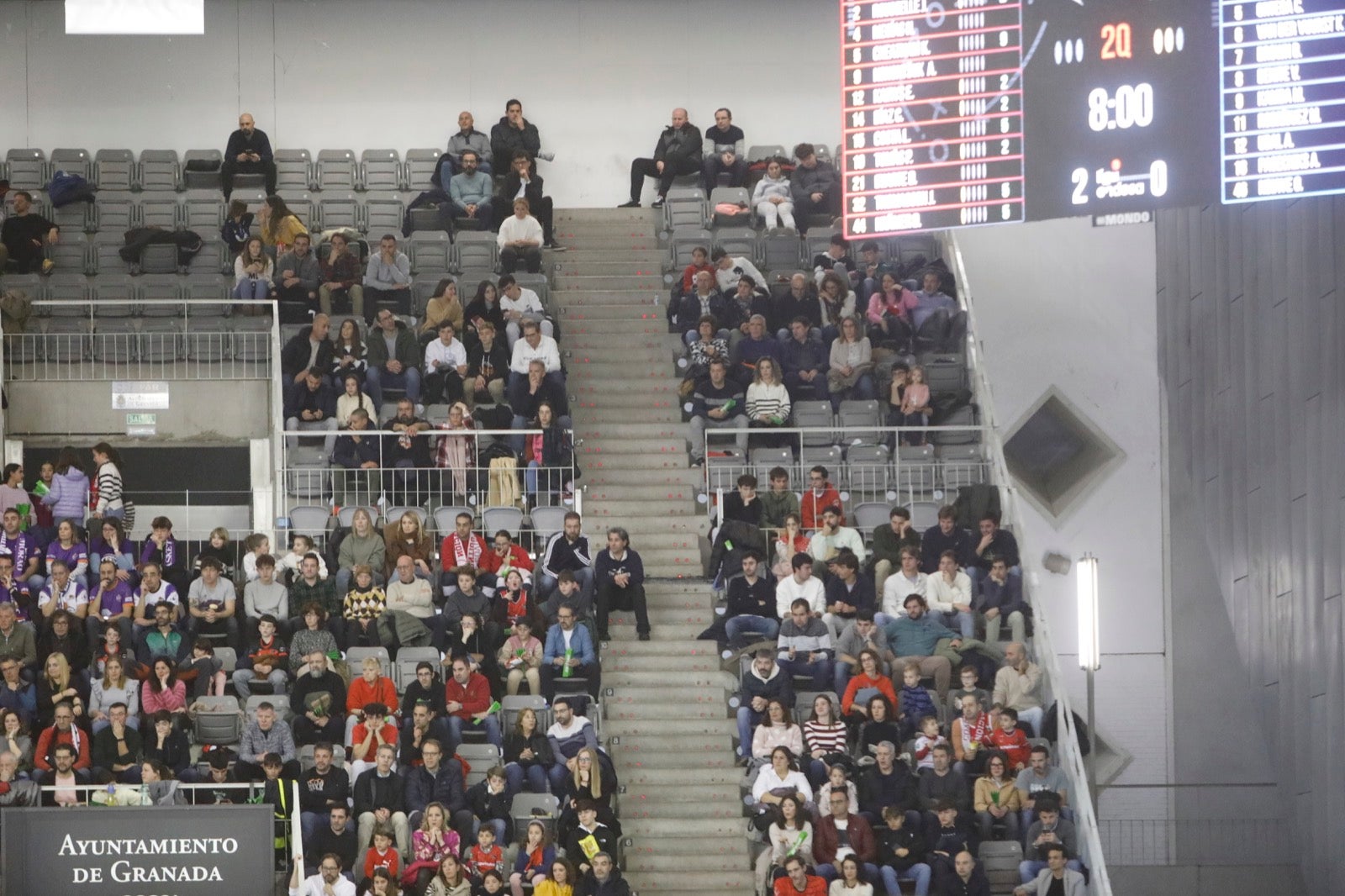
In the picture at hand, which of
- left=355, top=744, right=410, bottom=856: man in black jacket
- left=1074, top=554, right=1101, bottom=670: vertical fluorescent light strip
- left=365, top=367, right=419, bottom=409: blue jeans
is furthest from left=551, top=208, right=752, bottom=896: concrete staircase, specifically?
left=1074, top=554, right=1101, bottom=670: vertical fluorescent light strip

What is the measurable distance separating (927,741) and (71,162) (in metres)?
10.4

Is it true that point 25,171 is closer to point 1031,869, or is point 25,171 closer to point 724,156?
point 724,156

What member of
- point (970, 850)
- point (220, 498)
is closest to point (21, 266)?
point (220, 498)

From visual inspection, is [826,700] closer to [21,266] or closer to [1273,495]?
[1273,495]

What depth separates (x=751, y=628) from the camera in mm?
15578

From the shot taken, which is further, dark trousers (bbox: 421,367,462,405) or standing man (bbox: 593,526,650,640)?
dark trousers (bbox: 421,367,462,405)

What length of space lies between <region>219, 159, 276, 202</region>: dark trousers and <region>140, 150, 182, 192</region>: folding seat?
0.60 meters

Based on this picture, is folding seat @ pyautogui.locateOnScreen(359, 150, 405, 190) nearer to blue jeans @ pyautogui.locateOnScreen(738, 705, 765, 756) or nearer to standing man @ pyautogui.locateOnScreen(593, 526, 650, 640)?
standing man @ pyautogui.locateOnScreen(593, 526, 650, 640)

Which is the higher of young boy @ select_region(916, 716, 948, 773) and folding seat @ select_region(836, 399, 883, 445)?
folding seat @ select_region(836, 399, 883, 445)

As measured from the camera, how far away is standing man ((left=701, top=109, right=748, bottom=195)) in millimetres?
20297

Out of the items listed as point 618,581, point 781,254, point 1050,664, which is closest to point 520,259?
point 781,254

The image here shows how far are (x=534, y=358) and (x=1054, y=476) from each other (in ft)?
17.1

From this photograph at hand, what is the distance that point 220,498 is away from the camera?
18.4 meters

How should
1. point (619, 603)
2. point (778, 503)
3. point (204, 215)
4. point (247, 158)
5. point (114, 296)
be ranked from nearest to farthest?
A: point (619, 603)
point (778, 503)
point (114, 296)
point (204, 215)
point (247, 158)
